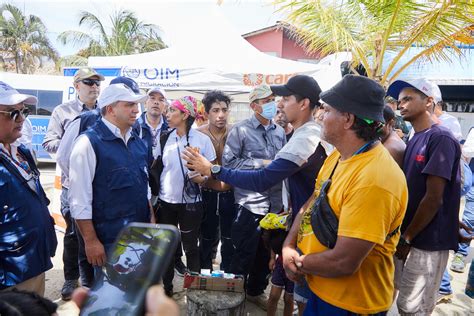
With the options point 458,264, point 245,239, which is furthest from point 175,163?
point 458,264

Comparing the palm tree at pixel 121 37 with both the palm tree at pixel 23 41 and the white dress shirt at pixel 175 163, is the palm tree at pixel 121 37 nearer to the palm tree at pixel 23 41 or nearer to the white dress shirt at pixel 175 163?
the palm tree at pixel 23 41

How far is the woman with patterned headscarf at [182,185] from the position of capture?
3.61 meters

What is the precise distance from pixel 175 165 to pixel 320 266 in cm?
219

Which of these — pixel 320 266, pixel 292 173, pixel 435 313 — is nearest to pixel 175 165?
pixel 292 173

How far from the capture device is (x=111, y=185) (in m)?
2.55

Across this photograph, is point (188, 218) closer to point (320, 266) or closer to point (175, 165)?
point (175, 165)

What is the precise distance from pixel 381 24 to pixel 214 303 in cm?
505

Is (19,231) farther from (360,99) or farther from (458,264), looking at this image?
(458,264)

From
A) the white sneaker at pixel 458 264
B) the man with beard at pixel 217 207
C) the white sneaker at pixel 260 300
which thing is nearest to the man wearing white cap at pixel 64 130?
the man with beard at pixel 217 207

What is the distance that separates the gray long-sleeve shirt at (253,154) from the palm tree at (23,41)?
27.2 meters

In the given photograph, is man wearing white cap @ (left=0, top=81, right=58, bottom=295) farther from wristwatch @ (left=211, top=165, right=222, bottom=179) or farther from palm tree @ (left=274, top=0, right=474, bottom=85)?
palm tree @ (left=274, top=0, right=474, bottom=85)

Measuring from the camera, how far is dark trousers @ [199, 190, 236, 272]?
4.11m

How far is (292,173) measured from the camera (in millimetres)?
2428

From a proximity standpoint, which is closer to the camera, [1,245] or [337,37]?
[1,245]
